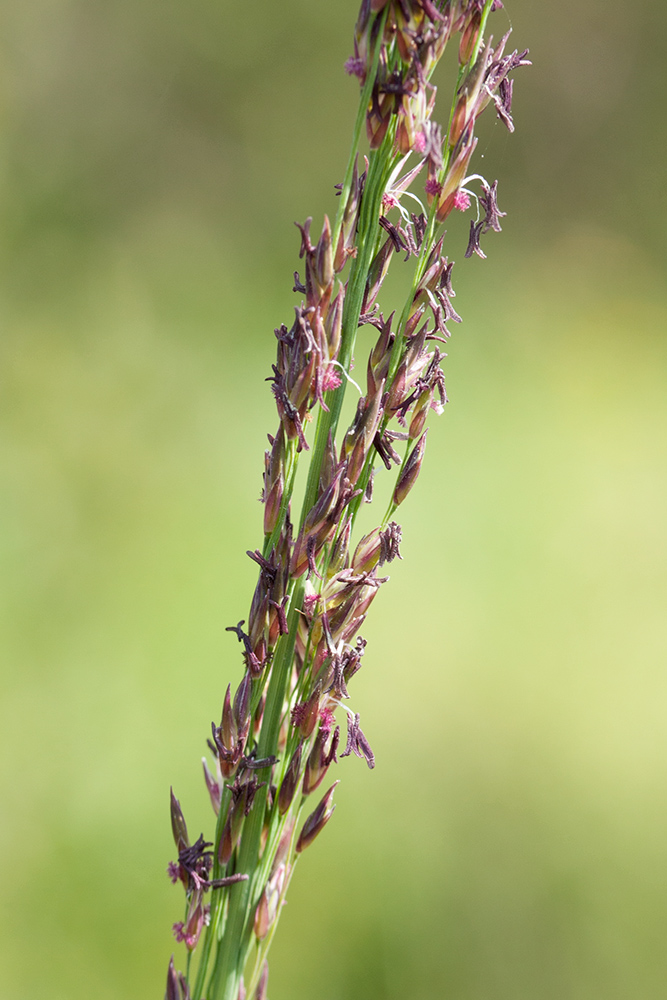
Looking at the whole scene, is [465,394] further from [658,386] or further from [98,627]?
[98,627]

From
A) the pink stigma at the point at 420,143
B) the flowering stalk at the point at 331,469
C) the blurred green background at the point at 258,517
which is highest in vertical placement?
the blurred green background at the point at 258,517

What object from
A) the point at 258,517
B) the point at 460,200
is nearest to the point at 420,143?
the point at 460,200

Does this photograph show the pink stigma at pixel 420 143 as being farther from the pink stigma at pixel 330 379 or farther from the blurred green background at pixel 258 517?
the blurred green background at pixel 258 517

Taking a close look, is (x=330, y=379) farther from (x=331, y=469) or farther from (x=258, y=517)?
(x=258, y=517)

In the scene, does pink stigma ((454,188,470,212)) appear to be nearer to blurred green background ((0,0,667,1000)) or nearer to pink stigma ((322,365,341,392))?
pink stigma ((322,365,341,392))

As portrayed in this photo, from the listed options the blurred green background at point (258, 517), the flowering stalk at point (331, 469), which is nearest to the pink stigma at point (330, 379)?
the flowering stalk at point (331, 469)

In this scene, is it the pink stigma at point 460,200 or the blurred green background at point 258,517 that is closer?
the pink stigma at point 460,200
